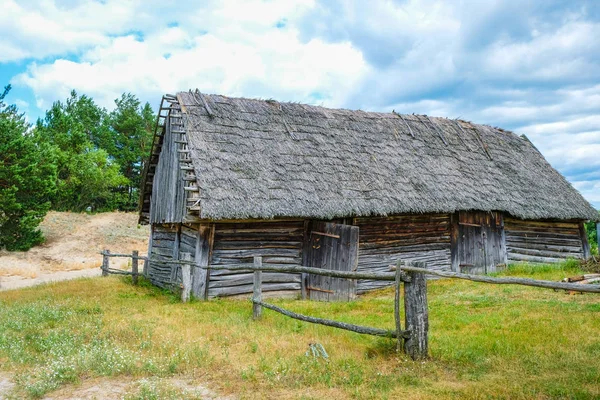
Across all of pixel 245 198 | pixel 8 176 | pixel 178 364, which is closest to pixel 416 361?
pixel 178 364

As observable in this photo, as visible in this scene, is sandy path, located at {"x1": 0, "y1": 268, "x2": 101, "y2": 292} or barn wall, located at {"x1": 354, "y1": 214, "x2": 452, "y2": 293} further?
sandy path, located at {"x1": 0, "y1": 268, "x2": 101, "y2": 292}

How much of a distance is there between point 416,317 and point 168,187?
380 inches

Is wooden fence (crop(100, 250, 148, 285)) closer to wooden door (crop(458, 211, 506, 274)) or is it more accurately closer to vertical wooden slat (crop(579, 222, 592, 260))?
wooden door (crop(458, 211, 506, 274))

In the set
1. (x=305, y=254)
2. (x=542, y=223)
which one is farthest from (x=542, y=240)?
(x=305, y=254)

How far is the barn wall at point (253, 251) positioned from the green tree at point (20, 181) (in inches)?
593

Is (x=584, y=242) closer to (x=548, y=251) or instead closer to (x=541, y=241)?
(x=548, y=251)

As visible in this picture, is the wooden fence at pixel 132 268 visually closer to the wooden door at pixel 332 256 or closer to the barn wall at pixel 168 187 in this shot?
Result: the barn wall at pixel 168 187

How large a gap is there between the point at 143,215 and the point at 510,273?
42.4 feet

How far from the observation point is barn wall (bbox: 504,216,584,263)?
629 inches

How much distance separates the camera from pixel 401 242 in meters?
13.7

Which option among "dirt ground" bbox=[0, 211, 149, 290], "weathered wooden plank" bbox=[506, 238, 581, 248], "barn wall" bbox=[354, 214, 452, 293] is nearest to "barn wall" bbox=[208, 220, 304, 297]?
"barn wall" bbox=[354, 214, 452, 293]

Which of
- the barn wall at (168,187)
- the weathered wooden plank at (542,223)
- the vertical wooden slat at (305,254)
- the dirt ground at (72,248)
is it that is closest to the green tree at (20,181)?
the dirt ground at (72,248)

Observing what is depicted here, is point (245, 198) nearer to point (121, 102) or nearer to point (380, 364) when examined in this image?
point (380, 364)

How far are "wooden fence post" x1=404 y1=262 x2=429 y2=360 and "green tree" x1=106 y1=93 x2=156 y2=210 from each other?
121 feet
